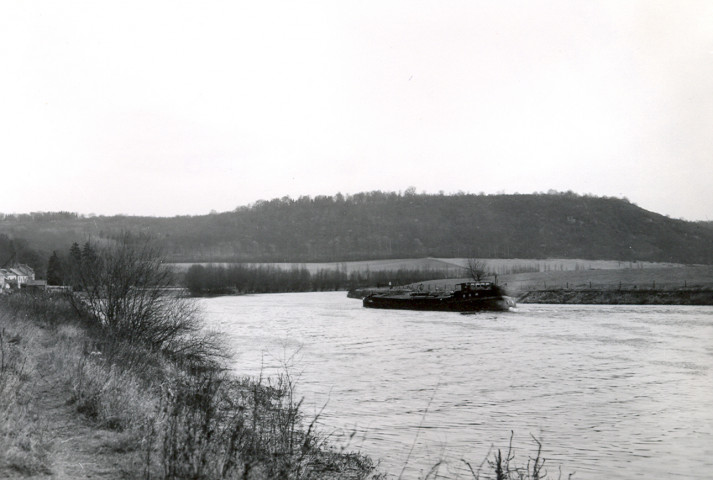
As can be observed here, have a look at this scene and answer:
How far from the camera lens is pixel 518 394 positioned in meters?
17.9

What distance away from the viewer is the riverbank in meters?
7.04

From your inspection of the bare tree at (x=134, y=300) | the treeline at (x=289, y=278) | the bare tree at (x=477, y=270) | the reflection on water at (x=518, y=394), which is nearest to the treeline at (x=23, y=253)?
the reflection on water at (x=518, y=394)

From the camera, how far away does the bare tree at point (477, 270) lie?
10454 centimetres

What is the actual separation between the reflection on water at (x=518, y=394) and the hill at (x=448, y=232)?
296 ft

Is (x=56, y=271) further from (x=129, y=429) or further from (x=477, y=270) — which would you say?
(x=477, y=270)

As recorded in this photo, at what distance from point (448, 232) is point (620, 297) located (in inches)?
3366

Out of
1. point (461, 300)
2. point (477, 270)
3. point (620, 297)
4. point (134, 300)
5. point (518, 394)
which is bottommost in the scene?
point (518, 394)

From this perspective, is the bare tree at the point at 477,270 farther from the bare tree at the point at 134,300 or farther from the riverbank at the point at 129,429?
the riverbank at the point at 129,429

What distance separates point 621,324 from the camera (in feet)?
131

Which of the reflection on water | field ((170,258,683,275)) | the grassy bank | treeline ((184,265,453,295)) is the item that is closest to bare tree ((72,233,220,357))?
the reflection on water

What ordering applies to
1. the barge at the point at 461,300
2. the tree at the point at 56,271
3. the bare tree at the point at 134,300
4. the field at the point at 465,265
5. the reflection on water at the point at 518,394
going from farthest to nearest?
the field at the point at 465,265 → the barge at the point at 461,300 → the tree at the point at 56,271 → the bare tree at the point at 134,300 → the reflection on water at the point at 518,394

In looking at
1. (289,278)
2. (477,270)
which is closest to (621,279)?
(477,270)

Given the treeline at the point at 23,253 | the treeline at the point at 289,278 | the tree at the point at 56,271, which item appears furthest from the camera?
the treeline at the point at 289,278

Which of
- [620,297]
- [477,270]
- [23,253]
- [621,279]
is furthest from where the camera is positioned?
[477,270]
